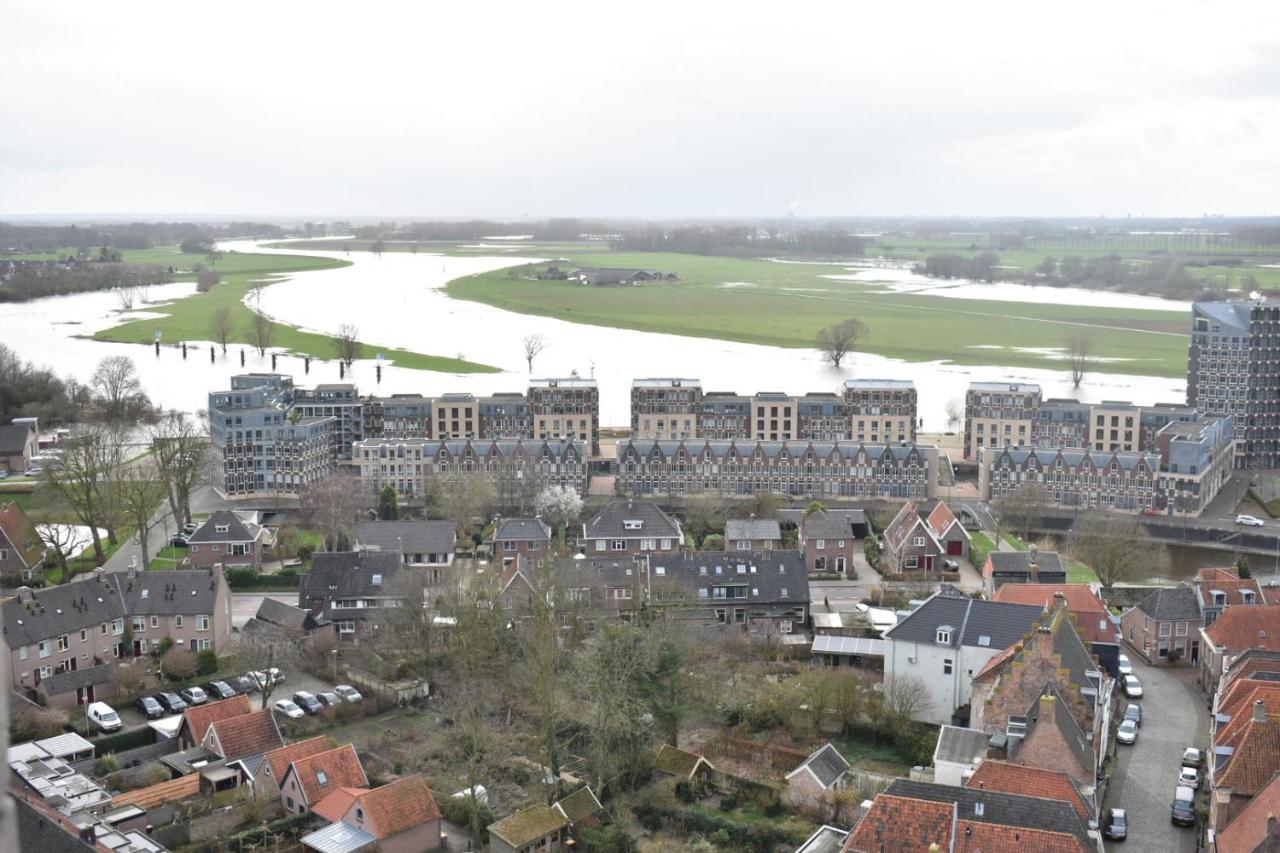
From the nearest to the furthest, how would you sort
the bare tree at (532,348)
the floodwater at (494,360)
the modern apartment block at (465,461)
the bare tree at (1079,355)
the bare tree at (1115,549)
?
1. the bare tree at (1115,549)
2. the modern apartment block at (465,461)
3. the floodwater at (494,360)
4. the bare tree at (1079,355)
5. the bare tree at (532,348)

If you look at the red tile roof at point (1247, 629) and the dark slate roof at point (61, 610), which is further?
the dark slate roof at point (61, 610)

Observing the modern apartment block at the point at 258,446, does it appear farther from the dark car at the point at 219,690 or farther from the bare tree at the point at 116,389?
the dark car at the point at 219,690

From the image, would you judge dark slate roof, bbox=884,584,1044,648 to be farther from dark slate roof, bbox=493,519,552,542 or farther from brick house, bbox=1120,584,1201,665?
dark slate roof, bbox=493,519,552,542

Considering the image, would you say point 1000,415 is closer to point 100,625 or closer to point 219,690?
point 219,690

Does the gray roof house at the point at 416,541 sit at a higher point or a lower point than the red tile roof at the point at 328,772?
higher

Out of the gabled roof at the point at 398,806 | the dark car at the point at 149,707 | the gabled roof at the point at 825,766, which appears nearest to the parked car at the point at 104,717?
the dark car at the point at 149,707

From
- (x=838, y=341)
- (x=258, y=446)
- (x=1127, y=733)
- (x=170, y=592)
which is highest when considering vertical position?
(x=838, y=341)

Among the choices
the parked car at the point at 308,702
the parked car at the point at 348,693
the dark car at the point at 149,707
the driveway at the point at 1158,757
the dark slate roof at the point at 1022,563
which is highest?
the dark slate roof at the point at 1022,563

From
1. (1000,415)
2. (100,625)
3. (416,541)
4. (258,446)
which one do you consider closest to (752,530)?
(416,541)

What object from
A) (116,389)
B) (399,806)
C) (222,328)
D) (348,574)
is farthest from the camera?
(222,328)
